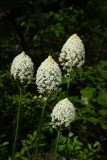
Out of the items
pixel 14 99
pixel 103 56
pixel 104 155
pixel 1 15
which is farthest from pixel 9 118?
pixel 103 56

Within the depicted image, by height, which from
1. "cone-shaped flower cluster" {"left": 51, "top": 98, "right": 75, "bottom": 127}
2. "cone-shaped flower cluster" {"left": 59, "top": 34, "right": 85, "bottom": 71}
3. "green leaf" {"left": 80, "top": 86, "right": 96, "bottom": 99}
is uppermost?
"cone-shaped flower cluster" {"left": 59, "top": 34, "right": 85, "bottom": 71}

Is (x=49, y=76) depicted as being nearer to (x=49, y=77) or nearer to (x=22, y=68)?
(x=49, y=77)

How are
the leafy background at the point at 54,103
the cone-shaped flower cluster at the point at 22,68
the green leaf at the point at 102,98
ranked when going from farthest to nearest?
the leafy background at the point at 54,103 < the green leaf at the point at 102,98 < the cone-shaped flower cluster at the point at 22,68

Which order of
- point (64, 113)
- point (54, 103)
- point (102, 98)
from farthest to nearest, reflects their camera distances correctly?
1. point (54, 103)
2. point (102, 98)
3. point (64, 113)

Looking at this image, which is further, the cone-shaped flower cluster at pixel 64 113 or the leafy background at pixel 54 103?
the leafy background at pixel 54 103

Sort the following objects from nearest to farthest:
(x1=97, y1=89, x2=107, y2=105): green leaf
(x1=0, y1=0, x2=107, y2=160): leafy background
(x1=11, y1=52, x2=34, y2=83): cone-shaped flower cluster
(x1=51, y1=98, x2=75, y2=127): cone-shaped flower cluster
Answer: (x1=51, y1=98, x2=75, y2=127): cone-shaped flower cluster < (x1=11, y1=52, x2=34, y2=83): cone-shaped flower cluster < (x1=97, y1=89, x2=107, y2=105): green leaf < (x1=0, y1=0, x2=107, y2=160): leafy background

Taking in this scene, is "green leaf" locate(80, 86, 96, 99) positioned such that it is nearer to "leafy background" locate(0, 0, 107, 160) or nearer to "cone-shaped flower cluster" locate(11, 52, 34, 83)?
"leafy background" locate(0, 0, 107, 160)

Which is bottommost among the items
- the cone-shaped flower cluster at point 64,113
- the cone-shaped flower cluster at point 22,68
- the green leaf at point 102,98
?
the cone-shaped flower cluster at point 64,113

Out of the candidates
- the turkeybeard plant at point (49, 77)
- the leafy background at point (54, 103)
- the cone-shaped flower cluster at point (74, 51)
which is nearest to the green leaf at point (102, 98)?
the leafy background at point (54, 103)

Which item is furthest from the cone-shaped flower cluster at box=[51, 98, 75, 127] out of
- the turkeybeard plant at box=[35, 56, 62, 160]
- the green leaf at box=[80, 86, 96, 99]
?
the green leaf at box=[80, 86, 96, 99]

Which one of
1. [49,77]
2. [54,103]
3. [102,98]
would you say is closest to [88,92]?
[102,98]

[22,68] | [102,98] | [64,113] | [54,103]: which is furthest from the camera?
[54,103]

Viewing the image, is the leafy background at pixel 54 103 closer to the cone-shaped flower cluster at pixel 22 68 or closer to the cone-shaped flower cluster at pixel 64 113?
the cone-shaped flower cluster at pixel 64 113

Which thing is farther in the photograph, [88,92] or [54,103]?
[54,103]
